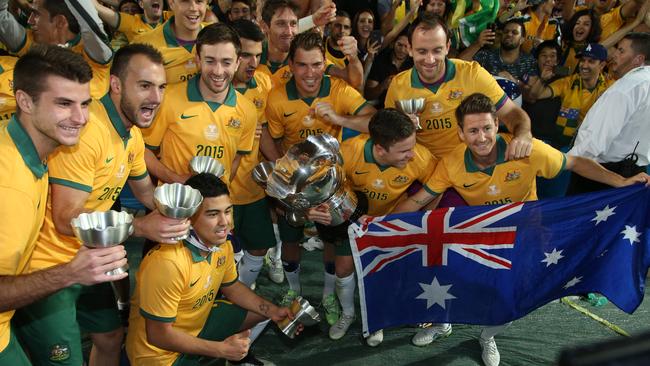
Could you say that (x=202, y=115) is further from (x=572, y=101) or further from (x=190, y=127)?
(x=572, y=101)

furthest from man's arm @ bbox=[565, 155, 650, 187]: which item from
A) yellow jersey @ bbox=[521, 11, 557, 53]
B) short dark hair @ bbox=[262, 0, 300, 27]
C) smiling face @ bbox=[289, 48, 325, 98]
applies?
yellow jersey @ bbox=[521, 11, 557, 53]

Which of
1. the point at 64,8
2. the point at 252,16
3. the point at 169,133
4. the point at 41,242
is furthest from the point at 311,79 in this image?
the point at 252,16

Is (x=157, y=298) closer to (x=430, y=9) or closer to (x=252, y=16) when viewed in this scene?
(x=252, y=16)

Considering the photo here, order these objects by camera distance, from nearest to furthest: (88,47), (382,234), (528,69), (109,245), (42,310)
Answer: (109,245)
(42,310)
(382,234)
(88,47)
(528,69)

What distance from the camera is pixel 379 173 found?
4.17 metres

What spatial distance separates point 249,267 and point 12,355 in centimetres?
232

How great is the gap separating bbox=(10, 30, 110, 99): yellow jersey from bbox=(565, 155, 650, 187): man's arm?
3.52 metres

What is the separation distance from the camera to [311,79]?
4.50m

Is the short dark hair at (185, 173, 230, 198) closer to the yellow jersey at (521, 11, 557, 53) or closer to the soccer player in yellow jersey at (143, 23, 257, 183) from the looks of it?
the soccer player in yellow jersey at (143, 23, 257, 183)

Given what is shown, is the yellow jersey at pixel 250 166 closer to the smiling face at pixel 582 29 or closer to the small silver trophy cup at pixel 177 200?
the small silver trophy cup at pixel 177 200

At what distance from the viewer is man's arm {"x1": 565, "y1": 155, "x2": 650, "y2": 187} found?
3.87m

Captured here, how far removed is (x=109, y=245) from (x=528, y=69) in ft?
18.7

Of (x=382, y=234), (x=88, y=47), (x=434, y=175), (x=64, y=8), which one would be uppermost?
(x=64, y=8)

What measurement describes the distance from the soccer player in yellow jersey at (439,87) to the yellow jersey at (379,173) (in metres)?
0.34
